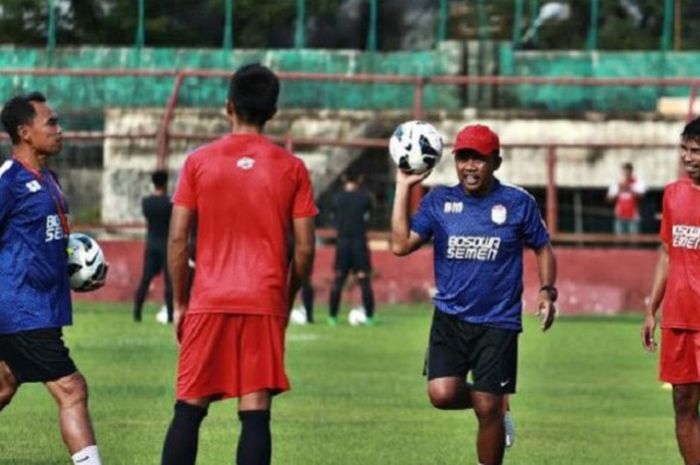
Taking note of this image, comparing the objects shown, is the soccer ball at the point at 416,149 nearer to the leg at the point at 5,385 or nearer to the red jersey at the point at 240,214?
the red jersey at the point at 240,214

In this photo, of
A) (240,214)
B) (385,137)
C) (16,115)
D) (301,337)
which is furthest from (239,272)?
(385,137)

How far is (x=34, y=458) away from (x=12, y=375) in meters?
2.04

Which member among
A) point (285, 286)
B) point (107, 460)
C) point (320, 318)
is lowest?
point (320, 318)

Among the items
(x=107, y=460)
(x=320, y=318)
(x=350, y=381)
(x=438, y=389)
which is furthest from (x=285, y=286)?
(x=320, y=318)

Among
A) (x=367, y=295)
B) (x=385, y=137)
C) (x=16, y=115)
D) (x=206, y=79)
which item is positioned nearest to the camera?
(x=16, y=115)

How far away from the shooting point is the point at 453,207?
12.2 meters

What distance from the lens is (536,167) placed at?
128ft

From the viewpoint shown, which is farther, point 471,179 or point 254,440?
point 471,179

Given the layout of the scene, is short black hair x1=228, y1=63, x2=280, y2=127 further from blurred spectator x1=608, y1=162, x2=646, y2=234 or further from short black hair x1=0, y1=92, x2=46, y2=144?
blurred spectator x1=608, y1=162, x2=646, y2=234

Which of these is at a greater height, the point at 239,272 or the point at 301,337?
the point at 239,272

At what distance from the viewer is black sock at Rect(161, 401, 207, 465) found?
33.4 feet

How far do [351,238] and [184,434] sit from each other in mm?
22107

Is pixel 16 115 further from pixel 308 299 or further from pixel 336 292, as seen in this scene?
pixel 336 292

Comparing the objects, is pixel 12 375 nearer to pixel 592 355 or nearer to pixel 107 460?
pixel 107 460
